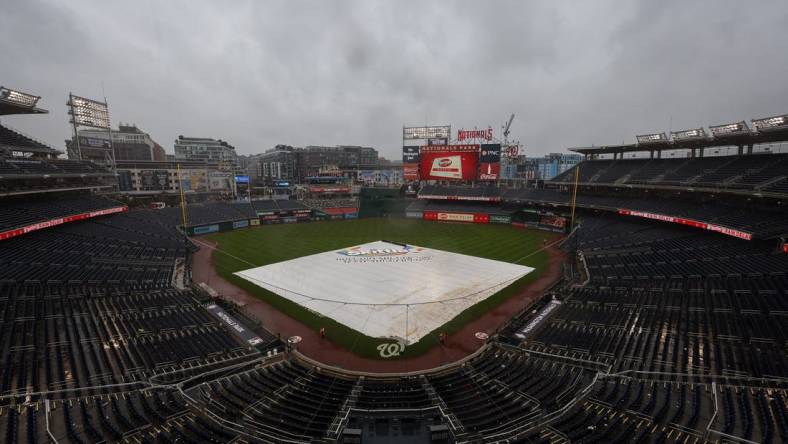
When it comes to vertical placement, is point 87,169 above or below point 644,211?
above

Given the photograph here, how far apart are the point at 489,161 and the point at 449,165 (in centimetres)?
764

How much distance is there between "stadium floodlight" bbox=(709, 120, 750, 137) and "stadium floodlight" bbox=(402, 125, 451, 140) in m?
43.0

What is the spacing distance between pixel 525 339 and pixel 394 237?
31.3 metres

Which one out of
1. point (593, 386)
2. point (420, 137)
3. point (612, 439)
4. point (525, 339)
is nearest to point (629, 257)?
point (525, 339)

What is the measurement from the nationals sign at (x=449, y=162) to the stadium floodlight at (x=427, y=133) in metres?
6.55

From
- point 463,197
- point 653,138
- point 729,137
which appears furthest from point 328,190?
point 729,137

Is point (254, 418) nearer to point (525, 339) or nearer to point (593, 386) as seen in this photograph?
point (593, 386)

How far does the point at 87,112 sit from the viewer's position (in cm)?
4578

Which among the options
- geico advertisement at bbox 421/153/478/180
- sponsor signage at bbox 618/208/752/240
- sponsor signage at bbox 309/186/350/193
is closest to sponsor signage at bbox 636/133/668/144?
sponsor signage at bbox 618/208/752/240

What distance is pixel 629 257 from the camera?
3027cm

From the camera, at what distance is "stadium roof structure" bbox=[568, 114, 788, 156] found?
91.9 ft

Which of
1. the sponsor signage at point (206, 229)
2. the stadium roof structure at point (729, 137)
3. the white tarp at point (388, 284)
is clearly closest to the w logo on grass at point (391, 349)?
the white tarp at point (388, 284)

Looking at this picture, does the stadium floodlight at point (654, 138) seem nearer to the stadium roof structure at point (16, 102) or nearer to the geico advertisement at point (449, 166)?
the geico advertisement at point (449, 166)

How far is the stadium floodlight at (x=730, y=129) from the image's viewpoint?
102 feet
